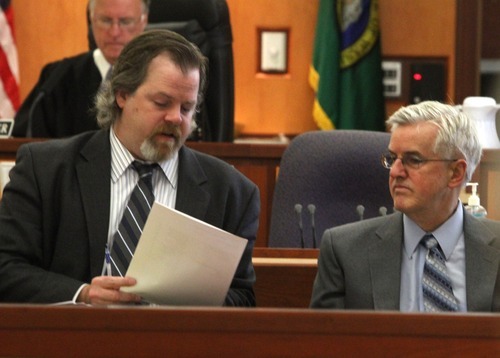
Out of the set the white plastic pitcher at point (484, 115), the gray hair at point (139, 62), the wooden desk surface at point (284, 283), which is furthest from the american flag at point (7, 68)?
the wooden desk surface at point (284, 283)

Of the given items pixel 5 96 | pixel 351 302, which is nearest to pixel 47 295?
pixel 351 302

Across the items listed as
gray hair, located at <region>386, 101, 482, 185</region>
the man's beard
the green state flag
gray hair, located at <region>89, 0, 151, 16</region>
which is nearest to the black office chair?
gray hair, located at <region>89, 0, 151, 16</region>

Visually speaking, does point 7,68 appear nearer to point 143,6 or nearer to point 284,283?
point 143,6

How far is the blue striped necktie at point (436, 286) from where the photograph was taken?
9.61 ft

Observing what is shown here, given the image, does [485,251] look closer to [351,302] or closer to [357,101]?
[351,302]

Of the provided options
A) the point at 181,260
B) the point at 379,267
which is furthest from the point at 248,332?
the point at 379,267

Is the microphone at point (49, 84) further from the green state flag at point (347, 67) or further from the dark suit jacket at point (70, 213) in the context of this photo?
the green state flag at point (347, 67)

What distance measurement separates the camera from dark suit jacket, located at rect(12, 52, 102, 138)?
16.1 feet

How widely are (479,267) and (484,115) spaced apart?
85.7 inches

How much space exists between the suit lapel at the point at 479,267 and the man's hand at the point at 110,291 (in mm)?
826

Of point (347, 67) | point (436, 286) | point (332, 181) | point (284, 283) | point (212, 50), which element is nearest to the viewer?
point (436, 286)

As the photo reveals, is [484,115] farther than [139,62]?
Yes

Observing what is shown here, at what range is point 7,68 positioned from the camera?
7.20 metres

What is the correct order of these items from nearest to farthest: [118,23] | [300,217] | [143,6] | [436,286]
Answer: [436,286] < [300,217] < [118,23] < [143,6]
